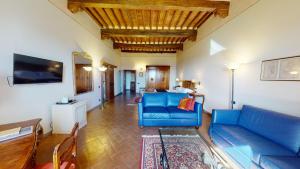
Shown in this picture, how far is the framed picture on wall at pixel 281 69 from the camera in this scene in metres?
2.13

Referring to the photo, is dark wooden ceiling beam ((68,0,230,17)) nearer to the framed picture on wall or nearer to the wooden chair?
the framed picture on wall

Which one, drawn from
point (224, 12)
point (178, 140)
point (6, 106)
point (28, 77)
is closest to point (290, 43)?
point (224, 12)

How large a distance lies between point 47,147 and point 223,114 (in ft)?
11.7

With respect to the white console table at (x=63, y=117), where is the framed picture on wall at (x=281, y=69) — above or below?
above

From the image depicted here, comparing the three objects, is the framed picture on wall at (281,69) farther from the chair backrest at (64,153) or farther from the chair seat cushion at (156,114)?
the chair backrest at (64,153)

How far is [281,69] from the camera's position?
2.33 metres

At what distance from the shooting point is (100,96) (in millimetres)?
6480

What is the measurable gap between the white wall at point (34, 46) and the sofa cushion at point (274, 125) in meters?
4.16

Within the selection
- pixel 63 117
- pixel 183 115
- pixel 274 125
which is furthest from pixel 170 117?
pixel 63 117

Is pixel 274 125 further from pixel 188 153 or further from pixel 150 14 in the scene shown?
pixel 150 14

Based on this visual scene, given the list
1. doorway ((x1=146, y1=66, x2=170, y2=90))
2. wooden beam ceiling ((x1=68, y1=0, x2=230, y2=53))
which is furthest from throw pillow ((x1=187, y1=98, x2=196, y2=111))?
doorway ((x1=146, y1=66, x2=170, y2=90))

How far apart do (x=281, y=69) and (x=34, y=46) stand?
457 cm

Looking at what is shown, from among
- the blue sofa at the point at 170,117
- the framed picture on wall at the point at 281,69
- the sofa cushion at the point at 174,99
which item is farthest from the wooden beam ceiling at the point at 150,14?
the blue sofa at the point at 170,117

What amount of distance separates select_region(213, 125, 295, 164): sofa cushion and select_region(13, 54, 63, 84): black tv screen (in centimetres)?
366
